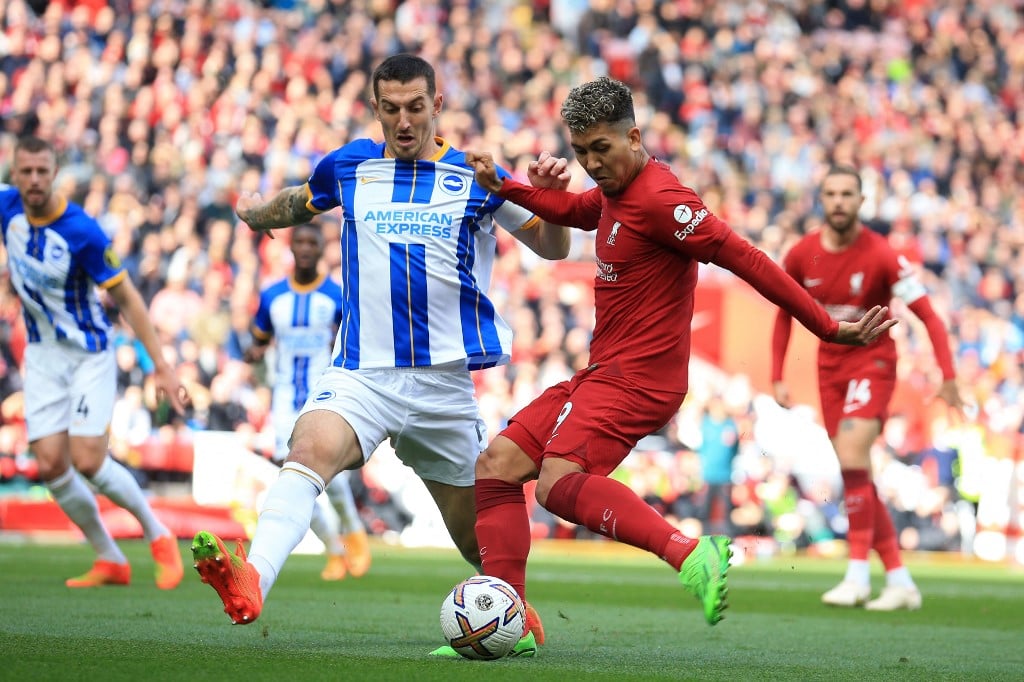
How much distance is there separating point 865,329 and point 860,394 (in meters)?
4.03

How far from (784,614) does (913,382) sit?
10844 mm

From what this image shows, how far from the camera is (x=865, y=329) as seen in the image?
553cm

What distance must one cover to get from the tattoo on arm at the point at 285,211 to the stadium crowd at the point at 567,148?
929 cm

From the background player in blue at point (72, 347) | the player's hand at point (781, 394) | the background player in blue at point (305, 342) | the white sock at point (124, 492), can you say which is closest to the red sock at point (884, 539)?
the player's hand at point (781, 394)

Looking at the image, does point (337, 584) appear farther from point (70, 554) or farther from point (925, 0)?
point (925, 0)

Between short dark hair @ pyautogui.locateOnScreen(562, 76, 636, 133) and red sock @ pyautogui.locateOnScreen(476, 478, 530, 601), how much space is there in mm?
1460

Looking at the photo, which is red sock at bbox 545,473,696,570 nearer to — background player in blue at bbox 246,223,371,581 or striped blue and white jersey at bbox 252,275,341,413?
background player in blue at bbox 246,223,371,581

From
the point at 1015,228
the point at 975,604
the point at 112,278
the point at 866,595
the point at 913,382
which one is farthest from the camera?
the point at 1015,228

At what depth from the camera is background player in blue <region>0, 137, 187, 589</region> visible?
877 cm

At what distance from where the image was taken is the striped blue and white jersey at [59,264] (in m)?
8.77

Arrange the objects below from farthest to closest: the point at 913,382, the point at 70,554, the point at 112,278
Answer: the point at 913,382, the point at 70,554, the point at 112,278

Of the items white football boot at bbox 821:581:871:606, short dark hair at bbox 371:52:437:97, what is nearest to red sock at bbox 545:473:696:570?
short dark hair at bbox 371:52:437:97

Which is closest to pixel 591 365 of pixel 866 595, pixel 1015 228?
pixel 866 595

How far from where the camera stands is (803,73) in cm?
2636
